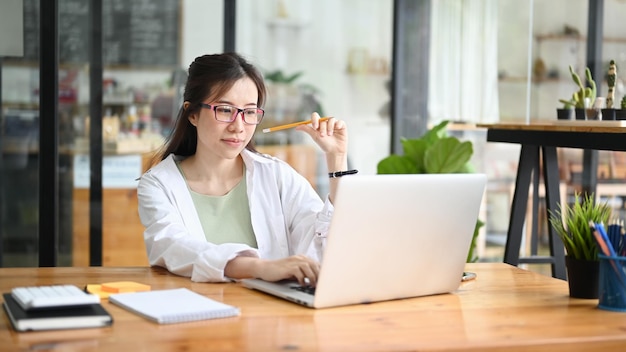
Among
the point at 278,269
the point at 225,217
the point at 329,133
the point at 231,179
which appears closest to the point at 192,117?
the point at 231,179

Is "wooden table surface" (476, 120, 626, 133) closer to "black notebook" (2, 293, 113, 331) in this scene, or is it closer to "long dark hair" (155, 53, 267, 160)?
"long dark hair" (155, 53, 267, 160)

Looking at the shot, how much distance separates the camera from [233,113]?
2.69 m

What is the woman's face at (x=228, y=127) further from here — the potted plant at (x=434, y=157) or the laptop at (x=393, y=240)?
the potted plant at (x=434, y=157)

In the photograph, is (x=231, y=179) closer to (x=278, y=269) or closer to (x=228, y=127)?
(x=228, y=127)

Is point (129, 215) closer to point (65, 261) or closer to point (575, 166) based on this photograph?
point (65, 261)

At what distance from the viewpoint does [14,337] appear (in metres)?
1.66

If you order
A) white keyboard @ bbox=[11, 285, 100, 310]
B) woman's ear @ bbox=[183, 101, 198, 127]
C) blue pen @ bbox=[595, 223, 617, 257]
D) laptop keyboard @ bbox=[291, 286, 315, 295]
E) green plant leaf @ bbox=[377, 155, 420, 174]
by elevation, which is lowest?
laptop keyboard @ bbox=[291, 286, 315, 295]

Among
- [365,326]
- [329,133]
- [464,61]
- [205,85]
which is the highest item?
[464,61]

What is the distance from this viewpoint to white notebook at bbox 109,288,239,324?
1.80 m

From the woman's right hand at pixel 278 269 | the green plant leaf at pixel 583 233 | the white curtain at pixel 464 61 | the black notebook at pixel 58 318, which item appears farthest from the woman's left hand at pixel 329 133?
the white curtain at pixel 464 61

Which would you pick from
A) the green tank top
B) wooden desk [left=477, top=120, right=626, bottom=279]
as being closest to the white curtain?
wooden desk [left=477, top=120, right=626, bottom=279]

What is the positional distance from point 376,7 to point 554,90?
45.0 inches

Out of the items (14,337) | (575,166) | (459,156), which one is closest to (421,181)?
(14,337)

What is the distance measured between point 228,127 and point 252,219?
285mm
